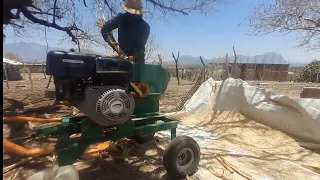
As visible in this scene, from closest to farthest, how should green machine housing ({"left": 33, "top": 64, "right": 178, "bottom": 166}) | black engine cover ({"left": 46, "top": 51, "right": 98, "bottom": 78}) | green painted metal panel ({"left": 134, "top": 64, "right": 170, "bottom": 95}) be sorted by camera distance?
black engine cover ({"left": 46, "top": 51, "right": 98, "bottom": 78}), green machine housing ({"left": 33, "top": 64, "right": 178, "bottom": 166}), green painted metal panel ({"left": 134, "top": 64, "right": 170, "bottom": 95})

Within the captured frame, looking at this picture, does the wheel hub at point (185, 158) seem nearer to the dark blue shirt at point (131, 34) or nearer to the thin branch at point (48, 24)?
the dark blue shirt at point (131, 34)

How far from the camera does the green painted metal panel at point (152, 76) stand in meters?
2.76

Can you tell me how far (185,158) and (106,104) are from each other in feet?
3.63

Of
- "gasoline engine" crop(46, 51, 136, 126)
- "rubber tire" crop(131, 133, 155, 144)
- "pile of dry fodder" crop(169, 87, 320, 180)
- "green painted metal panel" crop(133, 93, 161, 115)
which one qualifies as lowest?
"pile of dry fodder" crop(169, 87, 320, 180)

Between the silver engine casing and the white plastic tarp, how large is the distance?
10.1 feet

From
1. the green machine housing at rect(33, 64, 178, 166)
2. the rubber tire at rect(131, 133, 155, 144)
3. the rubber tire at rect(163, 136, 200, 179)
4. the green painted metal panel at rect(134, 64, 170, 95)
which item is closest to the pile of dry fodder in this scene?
the rubber tire at rect(163, 136, 200, 179)

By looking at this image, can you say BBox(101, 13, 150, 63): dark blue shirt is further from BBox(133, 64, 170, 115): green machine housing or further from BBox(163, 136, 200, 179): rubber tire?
BBox(163, 136, 200, 179): rubber tire

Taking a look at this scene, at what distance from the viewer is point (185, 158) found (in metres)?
2.86

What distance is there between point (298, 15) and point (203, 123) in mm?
7166

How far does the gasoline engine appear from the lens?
2215mm

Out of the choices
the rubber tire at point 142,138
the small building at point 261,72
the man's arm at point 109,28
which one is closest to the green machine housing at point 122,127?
the man's arm at point 109,28

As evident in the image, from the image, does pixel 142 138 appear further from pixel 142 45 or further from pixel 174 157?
pixel 142 45

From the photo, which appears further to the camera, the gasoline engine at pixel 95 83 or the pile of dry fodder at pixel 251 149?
the pile of dry fodder at pixel 251 149

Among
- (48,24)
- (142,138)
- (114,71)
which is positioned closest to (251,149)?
(142,138)
